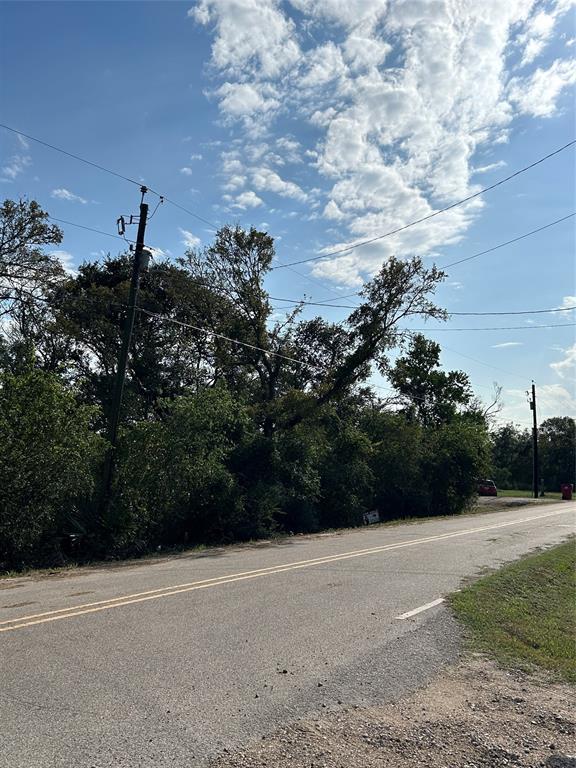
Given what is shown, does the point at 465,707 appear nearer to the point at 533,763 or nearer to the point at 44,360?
the point at 533,763

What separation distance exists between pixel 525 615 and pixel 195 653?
495cm

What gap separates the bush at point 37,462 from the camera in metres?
13.2

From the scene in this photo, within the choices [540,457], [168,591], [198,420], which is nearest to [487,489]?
[540,457]

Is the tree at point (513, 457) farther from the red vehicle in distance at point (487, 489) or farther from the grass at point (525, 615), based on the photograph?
the grass at point (525, 615)

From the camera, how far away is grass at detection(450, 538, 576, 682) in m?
6.44

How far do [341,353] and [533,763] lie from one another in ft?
78.5

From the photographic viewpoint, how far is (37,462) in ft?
44.4

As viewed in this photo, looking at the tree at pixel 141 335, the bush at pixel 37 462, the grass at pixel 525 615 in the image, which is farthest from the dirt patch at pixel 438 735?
the tree at pixel 141 335

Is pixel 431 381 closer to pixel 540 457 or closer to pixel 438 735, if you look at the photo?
pixel 540 457

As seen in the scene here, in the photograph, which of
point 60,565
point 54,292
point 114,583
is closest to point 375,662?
point 114,583

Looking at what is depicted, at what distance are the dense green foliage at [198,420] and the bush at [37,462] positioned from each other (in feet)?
0.11

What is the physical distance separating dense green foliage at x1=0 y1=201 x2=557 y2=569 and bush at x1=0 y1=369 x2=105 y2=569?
0.11ft

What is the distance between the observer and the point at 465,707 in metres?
4.77

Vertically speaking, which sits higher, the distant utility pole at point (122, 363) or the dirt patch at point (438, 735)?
the distant utility pole at point (122, 363)
